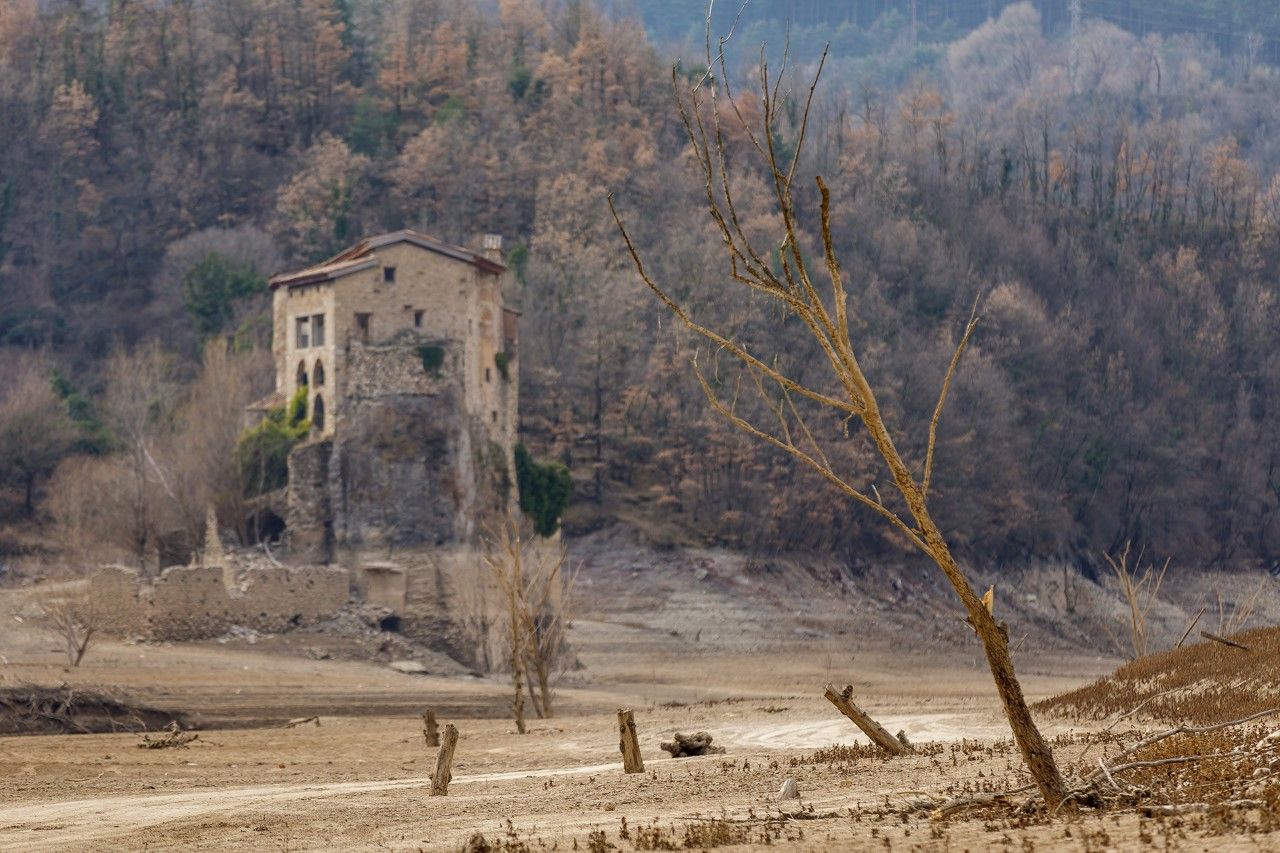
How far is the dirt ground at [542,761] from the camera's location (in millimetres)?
16594

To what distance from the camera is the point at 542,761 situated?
29.8 meters

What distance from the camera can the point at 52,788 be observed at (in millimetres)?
25578

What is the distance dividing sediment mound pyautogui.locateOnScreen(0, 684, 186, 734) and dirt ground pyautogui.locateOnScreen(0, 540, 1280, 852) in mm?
1164

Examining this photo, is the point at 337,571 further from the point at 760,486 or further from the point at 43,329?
the point at 43,329

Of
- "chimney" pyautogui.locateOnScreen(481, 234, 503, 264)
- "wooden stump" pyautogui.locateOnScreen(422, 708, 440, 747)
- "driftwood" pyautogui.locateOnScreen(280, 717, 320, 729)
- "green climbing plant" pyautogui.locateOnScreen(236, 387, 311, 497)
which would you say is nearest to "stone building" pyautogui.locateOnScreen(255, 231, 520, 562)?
"green climbing plant" pyautogui.locateOnScreen(236, 387, 311, 497)

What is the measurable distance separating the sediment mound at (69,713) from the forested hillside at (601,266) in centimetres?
3426

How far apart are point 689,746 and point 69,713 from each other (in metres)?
14.7

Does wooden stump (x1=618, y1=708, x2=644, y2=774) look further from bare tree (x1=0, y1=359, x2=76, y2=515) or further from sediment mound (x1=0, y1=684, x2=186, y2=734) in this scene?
bare tree (x1=0, y1=359, x2=76, y2=515)

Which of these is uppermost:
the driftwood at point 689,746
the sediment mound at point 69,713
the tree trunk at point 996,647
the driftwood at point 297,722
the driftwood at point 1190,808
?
the tree trunk at point 996,647

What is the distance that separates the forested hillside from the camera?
283 feet

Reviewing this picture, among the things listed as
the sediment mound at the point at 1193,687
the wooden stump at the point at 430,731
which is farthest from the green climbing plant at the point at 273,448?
the sediment mound at the point at 1193,687

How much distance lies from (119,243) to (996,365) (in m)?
46.9

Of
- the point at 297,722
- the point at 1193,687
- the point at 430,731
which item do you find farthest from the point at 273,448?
the point at 1193,687

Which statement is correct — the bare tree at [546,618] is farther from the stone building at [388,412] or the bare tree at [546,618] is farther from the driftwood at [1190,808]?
the driftwood at [1190,808]
